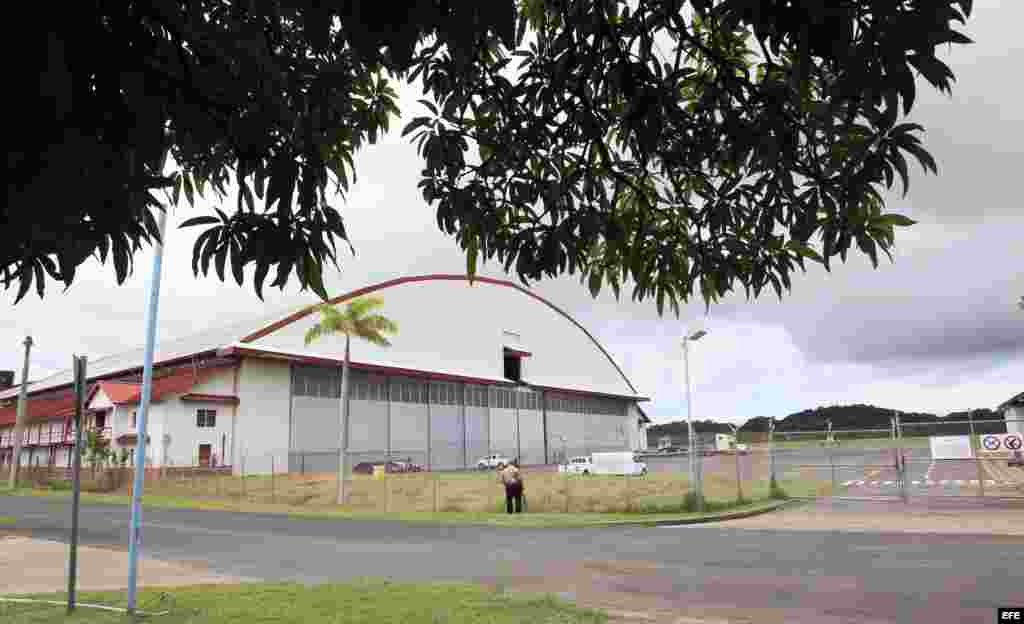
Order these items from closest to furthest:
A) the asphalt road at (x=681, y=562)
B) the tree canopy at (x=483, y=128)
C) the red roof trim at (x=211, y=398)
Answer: the tree canopy at (x=483, y=128)
the asphalt road at (x=681, y=562)
the red roof trim at (x=211, y=398)

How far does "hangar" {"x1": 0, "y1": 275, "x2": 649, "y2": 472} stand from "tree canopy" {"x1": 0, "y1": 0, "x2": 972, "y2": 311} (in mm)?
35607

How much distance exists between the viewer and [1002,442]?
2233cm

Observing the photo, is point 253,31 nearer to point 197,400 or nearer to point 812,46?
point 812,46

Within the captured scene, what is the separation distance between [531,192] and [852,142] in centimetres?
196

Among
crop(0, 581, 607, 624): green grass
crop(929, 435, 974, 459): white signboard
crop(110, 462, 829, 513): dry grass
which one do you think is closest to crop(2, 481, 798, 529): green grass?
crop(110, 462, 829, 513): dry grass

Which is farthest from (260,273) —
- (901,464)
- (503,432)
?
(503,432)

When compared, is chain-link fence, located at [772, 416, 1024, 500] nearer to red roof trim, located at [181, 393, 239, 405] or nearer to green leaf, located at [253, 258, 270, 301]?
green leaf, located at [253, 258, 270, 301]

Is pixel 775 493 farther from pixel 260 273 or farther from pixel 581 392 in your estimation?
pixel 581 392

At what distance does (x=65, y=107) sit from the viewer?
5.94ft

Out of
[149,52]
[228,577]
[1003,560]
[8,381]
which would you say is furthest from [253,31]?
[8,381]

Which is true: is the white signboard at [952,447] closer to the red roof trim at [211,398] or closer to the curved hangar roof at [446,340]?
the curved hangar roof at [446,340]

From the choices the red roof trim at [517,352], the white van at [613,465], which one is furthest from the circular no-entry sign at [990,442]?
the red roof trim at [517,352]

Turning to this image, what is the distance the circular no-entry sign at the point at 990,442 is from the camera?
22.1 m

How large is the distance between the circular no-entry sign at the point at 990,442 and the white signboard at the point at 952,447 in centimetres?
55
